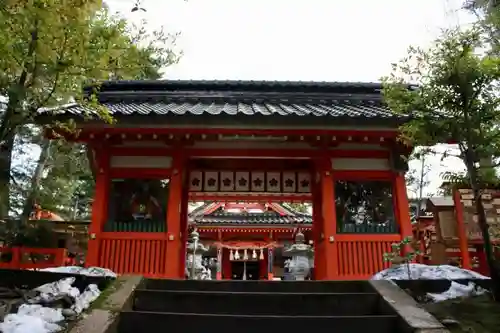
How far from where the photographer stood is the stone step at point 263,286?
5.33 meters

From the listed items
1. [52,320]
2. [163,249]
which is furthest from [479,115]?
[163,249]

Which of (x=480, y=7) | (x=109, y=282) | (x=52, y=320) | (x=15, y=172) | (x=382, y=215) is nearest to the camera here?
(x=52, y=320)

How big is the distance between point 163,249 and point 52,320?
12.2 ft

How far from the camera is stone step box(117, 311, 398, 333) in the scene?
407 centimetres

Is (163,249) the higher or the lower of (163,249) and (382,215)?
the lower

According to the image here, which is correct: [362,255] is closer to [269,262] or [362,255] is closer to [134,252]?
[134,252]

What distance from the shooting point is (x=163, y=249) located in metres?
7.73

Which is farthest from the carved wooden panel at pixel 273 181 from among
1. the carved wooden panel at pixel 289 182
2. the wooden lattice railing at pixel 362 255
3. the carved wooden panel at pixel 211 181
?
the wooden lattice railing at pixel 362 255

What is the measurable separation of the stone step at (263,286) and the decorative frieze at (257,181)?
4.17m

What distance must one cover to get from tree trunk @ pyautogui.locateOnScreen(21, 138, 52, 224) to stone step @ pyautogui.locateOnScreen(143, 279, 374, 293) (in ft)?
16.9

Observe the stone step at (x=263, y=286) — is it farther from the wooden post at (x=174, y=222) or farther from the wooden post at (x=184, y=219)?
the wooden post at (x=184, y=219)

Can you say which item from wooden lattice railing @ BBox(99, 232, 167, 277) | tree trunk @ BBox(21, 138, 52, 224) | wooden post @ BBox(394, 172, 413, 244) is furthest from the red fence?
wooden post @ BBox(394, 172, 413, 244)

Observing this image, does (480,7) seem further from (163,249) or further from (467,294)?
(163,249)

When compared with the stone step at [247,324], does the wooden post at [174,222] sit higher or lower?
higher
